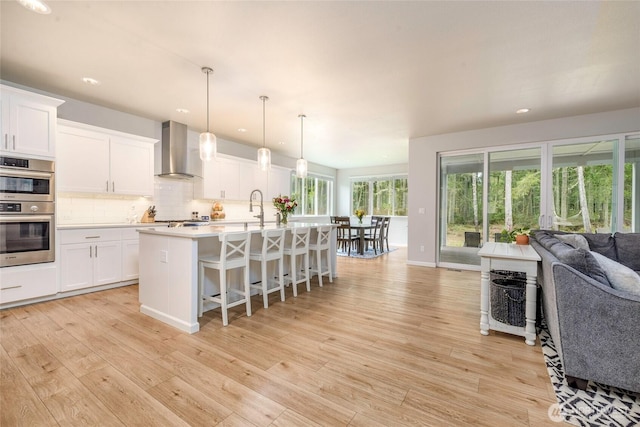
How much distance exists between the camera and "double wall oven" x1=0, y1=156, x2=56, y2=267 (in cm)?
305

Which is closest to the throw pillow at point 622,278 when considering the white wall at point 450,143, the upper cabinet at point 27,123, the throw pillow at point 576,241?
the throw pillow at point 576,241

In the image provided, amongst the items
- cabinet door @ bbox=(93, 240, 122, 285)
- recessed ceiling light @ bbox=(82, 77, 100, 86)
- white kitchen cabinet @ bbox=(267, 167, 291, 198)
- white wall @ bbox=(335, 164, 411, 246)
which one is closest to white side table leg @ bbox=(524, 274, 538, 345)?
cabinet door @ bbox=(93, 240, 122, 285)

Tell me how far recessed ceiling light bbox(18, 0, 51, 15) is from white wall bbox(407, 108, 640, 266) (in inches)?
215

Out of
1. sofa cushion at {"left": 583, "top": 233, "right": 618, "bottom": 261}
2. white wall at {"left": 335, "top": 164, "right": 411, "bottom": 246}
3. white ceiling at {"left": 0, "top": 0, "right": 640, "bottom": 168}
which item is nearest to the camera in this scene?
white ceiling at {"left": 0, "top": 0, "right": 640, "bottom": 168}

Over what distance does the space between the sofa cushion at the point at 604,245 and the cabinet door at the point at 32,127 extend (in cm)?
633

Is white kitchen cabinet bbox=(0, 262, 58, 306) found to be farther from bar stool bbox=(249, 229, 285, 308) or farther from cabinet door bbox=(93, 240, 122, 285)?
bar stool bbox=(249, 229, 285, 308)

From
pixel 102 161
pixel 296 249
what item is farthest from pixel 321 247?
pixel 102 161

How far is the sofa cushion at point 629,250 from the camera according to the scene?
3027 millimetres

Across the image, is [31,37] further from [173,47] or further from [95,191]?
[95,191]

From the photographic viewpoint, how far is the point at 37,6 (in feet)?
6.88

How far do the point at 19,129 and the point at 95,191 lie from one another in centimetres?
104

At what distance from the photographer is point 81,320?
2.86m

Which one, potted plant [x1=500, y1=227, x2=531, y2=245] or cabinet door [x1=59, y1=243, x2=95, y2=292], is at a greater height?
potted plant [x1=500, y1=227, x2=531, y2=245]

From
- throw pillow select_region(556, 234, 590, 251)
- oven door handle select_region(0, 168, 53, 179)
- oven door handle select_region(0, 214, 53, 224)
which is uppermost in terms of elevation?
oven door handle select_region(0, 168, 53, 179)
